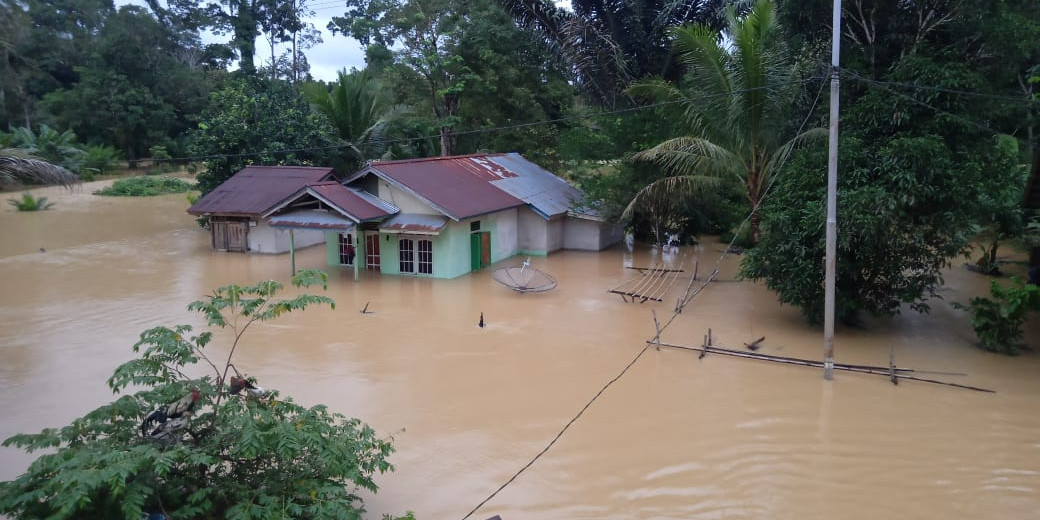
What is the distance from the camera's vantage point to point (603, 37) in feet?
78.9

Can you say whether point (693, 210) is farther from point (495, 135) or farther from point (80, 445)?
point (80, 445)

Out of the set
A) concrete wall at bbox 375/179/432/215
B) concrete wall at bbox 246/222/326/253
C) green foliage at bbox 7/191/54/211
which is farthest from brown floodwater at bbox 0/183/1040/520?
green foliage at bbox 7/191/54/211

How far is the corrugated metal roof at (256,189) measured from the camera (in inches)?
907

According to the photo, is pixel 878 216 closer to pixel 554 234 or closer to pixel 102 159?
pixel 554 234

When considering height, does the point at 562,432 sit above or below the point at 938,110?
below

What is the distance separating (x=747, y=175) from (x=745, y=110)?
5.76 ft

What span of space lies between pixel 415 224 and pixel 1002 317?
42.3 ft

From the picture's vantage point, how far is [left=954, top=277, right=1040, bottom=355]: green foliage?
41.3 ft

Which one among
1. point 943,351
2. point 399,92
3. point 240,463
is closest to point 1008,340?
point 943,351

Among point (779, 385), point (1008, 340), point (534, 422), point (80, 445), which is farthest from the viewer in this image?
point (1008, 340)

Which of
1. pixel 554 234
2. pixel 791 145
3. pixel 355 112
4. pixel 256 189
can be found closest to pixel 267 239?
pixel 256 189

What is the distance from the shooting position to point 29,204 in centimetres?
3228

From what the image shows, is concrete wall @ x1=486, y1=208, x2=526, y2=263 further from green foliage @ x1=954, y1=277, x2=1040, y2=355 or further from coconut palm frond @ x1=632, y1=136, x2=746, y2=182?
green foliage @ x1=954, y1=277, x2=1040, y2=355

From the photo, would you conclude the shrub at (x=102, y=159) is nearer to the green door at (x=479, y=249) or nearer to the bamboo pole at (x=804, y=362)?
the green door at (x=479, y=249)
